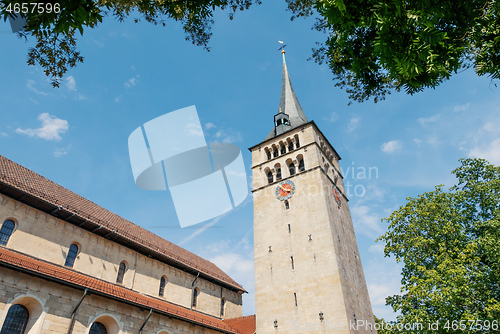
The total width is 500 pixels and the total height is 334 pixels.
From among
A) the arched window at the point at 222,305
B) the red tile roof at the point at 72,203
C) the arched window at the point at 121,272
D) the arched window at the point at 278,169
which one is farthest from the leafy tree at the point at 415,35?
the arched window at the point at 222,305

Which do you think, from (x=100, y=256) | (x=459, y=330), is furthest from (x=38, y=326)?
(x=459, y=330)

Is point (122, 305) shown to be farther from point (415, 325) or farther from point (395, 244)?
point (395, 244)

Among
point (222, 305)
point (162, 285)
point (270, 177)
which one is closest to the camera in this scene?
point (162, 285)

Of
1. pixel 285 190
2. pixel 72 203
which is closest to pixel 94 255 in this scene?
pixel 72 203

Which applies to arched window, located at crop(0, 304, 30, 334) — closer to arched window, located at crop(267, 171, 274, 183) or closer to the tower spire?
arched window, located at crop(267, 171, 274, 183)

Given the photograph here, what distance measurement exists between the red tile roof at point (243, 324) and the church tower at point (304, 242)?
1.09 m

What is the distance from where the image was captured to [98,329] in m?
17.4

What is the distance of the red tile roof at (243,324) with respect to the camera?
2656 cm

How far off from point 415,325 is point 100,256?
64.7 feet

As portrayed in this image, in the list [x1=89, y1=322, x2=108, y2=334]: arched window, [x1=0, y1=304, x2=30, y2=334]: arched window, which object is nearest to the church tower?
[x1=89, y1=322, x2=108, y2=334]: arched window

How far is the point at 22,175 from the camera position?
20.5 meters

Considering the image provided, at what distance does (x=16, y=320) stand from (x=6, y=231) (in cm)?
513

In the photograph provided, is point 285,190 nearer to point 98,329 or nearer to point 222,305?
point 222,305

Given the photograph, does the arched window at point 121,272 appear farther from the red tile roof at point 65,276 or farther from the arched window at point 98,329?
the arched window at point 98,329
